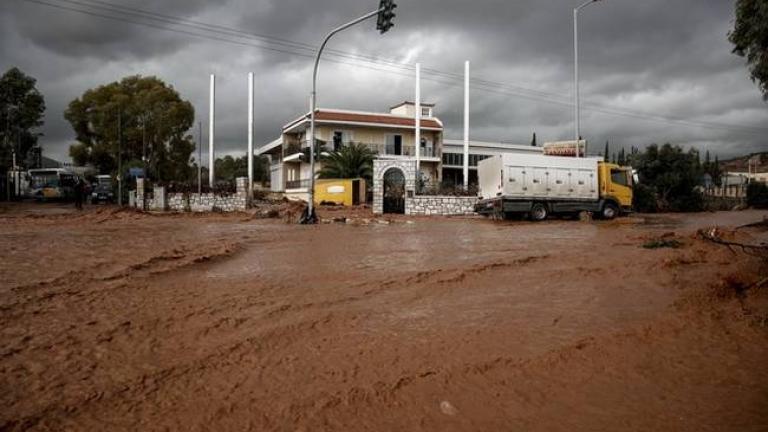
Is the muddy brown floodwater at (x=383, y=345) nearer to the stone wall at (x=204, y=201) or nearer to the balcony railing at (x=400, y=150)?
the stone wall at (x=204, y=201)

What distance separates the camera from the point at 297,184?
42.6m

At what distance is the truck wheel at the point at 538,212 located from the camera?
74.8 feet

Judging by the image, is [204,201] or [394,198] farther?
[204,201]

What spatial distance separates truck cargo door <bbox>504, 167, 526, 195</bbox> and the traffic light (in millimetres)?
8997

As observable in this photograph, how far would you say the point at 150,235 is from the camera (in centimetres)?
1479

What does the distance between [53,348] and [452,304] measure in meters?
4.21

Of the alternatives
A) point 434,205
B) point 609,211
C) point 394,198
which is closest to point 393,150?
point 394,198

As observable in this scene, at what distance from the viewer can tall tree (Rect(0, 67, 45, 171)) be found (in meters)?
41.5

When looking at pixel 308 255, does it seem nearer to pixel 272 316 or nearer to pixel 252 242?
pixel 252 242

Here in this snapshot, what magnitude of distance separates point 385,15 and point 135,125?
1266 inches

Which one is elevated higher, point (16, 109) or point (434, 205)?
point (16, 109)

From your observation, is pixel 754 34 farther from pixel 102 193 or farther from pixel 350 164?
pixel 102 193

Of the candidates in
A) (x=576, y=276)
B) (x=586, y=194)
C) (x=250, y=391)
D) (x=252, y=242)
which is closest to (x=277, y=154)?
(x=586, y=194)

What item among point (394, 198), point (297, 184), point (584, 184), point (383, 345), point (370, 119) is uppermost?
point (370, 119)
